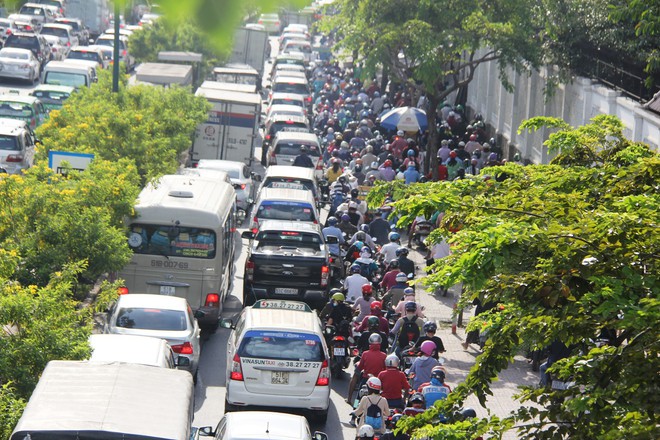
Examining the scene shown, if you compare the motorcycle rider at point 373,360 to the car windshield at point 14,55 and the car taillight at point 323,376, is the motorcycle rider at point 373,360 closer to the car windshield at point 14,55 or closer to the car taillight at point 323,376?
the car taillight at point 323,376

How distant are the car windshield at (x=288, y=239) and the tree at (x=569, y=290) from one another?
948 cm

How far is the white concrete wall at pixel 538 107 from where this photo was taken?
79.8 feet

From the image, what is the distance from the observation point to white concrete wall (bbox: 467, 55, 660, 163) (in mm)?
24323

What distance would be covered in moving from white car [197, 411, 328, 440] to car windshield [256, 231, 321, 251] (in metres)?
8.84

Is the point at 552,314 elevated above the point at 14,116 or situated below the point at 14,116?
above

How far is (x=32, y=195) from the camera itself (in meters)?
17.9

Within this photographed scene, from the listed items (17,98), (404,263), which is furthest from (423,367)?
(17,98)

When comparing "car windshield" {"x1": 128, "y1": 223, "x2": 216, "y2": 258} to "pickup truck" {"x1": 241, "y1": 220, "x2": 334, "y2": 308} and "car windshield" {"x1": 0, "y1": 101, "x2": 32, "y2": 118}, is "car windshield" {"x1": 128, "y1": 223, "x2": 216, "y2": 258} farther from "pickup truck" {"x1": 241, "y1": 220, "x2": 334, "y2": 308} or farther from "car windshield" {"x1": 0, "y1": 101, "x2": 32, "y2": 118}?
"car windshield" {"x1": 0, "y1": 101, "x2": 32, "y2": 118}

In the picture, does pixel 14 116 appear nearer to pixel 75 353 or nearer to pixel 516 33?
pixel 516 33

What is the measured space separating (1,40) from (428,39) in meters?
31.7

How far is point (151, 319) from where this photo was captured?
16.8 m

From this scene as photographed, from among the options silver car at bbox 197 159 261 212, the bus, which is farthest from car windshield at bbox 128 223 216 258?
silver car at bbox 197 159 261 212

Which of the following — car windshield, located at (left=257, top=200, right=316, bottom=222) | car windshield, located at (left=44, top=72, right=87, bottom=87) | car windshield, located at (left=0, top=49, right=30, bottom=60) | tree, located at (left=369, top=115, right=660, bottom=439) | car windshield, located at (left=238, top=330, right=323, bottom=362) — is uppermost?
tree, located at (left=369, top=115, right=660, bottom=439)

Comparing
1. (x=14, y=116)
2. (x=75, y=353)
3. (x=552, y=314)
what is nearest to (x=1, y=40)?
(x=14, y=116)
